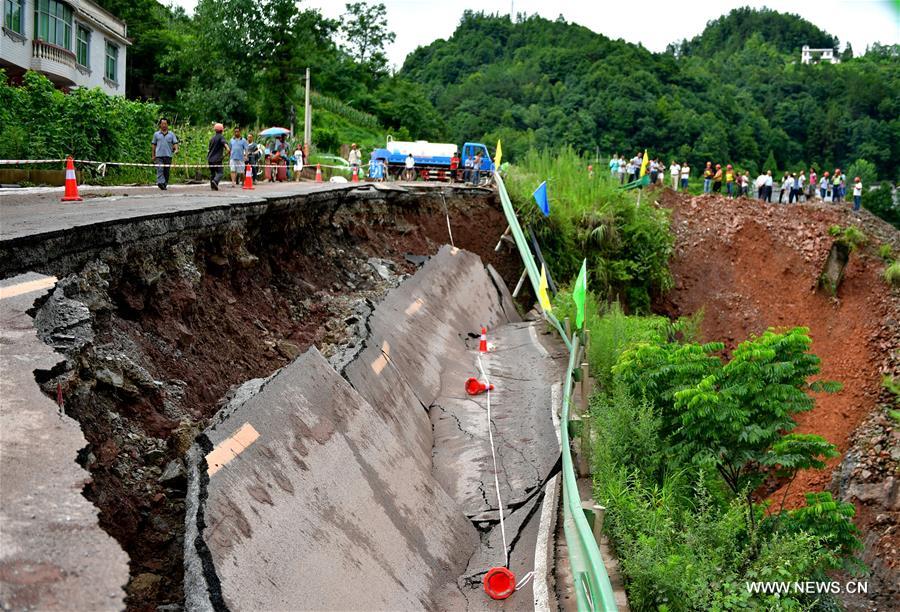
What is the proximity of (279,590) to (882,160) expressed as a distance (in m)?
80.8

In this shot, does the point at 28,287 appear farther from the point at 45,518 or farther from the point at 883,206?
the point at 883,206

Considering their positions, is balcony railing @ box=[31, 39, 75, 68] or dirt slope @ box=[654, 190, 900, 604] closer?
dirt slope @ box=[654, 190, 900, 604]

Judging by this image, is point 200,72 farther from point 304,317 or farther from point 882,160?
point 882,160

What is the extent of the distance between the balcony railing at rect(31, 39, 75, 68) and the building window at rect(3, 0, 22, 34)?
2.46ft

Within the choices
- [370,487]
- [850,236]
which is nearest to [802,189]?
[850,236]

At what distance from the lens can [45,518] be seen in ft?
11.4

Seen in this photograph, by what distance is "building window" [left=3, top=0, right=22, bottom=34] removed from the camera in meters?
24.4

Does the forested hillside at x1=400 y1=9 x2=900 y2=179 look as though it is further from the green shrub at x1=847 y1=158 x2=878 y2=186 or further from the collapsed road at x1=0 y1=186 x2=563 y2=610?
the collapsed road at x1=0 y1=186 x2=563 y2=610

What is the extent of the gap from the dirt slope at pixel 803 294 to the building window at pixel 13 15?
2088 centimetres

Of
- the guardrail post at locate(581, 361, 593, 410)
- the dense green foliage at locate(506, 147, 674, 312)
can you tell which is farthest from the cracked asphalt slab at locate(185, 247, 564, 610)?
the dense green foliage at locate(506, 147, 674, 312)

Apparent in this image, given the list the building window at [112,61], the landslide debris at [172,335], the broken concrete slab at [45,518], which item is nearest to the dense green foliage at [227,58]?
the building window at [112,61]

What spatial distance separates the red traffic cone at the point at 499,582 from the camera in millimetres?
6180

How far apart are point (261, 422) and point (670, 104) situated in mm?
70069

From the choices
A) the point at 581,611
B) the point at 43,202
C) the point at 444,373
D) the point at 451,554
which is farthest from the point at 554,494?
the point at 43,202
